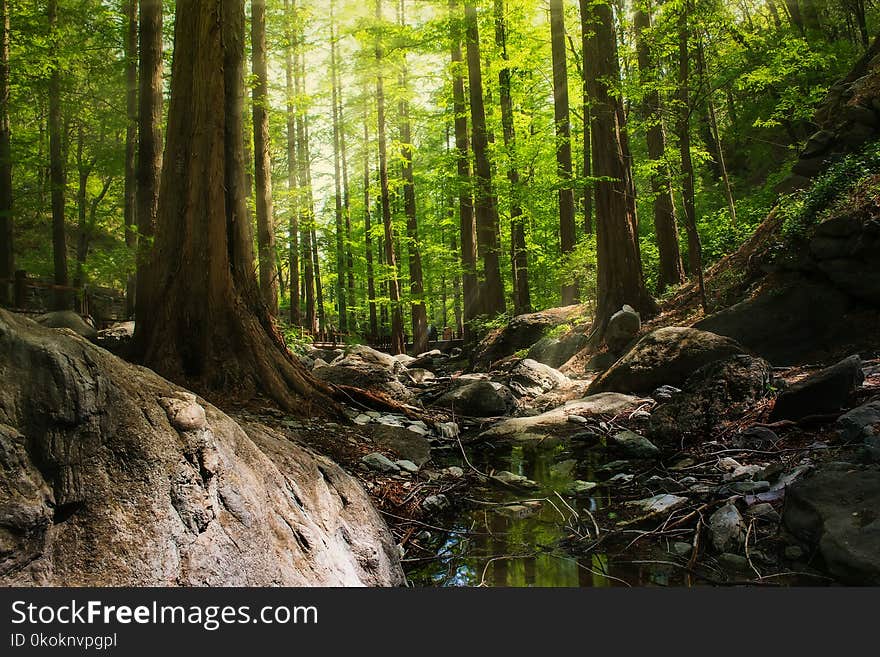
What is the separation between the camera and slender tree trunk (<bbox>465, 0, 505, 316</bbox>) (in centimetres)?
1583

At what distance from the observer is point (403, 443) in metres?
6.00

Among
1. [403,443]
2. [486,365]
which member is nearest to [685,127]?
[486,365]

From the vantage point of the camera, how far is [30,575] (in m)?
1.72

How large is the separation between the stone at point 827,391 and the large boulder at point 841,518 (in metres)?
1.57

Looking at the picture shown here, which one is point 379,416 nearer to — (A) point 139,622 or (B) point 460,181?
(A) point 139,622

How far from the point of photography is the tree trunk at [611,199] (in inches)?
428

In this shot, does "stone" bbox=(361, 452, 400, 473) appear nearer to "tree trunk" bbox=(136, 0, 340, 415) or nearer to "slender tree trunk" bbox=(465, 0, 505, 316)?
"tree trunk" bbox=(136, 0, 340, 415)

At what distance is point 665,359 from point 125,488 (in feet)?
23.9

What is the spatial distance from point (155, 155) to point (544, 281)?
1459cm

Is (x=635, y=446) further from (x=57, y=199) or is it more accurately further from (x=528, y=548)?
(x=57, y=199)

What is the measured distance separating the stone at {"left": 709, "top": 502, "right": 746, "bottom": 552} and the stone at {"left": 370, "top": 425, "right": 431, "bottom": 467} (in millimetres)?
2725

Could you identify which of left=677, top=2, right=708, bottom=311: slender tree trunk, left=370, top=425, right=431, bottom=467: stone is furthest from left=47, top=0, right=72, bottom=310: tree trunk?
left=677, top=2, right=708, bottom=311: slender tree trunk

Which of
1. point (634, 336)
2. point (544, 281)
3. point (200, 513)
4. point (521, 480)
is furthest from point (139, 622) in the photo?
point (544, 281)

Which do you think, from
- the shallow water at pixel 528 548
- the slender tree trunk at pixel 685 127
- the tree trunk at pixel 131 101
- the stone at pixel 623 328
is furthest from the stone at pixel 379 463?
the tree trunk at pixel 131 101
